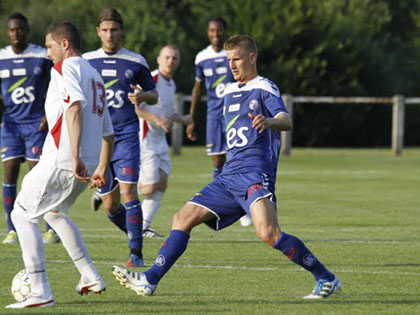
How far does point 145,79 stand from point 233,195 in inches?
105

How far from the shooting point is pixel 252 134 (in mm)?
7934

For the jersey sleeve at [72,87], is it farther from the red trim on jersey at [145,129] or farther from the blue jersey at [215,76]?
the blue jersey at [215,76]

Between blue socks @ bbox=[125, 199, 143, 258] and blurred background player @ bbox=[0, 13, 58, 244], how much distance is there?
82.4 inches

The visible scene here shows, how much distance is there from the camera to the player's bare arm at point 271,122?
746 centimetres

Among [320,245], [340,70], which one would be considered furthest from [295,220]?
[340,70]

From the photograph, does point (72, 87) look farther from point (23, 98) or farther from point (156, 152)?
point (156, 152)

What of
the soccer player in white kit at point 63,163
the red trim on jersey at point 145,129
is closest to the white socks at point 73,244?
the soccer player in white kit at point 63,163

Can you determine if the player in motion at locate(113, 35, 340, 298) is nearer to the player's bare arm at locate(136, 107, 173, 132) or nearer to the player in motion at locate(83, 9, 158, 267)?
the player in motion at locate(83, 9, 158, 267)

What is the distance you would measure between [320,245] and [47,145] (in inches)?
168

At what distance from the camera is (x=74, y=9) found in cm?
4328

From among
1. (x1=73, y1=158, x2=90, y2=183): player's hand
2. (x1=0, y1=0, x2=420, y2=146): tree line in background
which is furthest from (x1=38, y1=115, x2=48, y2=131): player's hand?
(x1=0, y1=0, x2=420, y2=146): tree line in background

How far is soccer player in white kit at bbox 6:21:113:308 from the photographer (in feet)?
24.4

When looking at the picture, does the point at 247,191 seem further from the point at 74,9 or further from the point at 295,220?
the point at 74,9

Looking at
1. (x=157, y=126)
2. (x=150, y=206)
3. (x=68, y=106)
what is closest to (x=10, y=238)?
(x=150, y=206)
